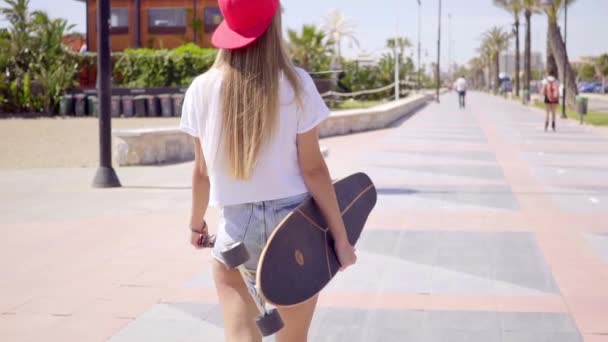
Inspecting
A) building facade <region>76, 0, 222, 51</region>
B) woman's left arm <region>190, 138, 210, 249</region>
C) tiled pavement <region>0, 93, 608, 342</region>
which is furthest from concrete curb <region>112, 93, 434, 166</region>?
building facade <region>76, 0, 222, 51</region>

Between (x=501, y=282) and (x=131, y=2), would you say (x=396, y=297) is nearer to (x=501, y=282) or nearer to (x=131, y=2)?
(x=501, y=282)

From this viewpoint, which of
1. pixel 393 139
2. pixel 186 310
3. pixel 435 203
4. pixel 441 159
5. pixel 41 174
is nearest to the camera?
pixel 186 310

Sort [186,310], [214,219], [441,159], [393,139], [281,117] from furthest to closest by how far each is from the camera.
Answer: [393,139] < [441,159] < [214,219] < [186,310] < [281,117]

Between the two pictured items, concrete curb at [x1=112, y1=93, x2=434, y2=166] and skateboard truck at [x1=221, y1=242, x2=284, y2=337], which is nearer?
skateboard truck at [x1=221, y1=242, x2=284, y2=337]

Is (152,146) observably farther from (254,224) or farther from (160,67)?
(160,67)

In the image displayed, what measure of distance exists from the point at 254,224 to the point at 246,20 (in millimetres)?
642

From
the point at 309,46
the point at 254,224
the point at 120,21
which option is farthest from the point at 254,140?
the point at 120,21

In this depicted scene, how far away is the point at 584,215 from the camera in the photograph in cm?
841

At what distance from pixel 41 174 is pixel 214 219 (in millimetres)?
5000

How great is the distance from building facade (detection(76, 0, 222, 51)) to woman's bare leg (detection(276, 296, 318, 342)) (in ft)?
162

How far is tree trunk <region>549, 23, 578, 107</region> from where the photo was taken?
114ft

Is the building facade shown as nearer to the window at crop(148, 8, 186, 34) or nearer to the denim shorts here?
the window at crop(148, 8, 186, 34)

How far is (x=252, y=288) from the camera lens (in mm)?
2688

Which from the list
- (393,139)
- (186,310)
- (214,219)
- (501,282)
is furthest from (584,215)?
(393,139)
